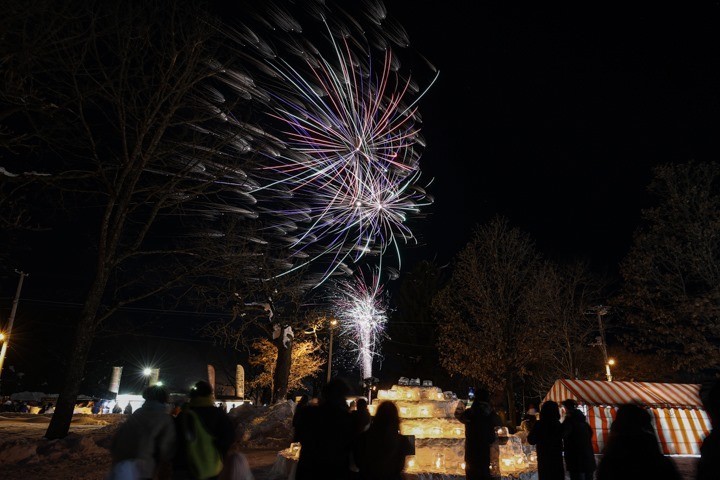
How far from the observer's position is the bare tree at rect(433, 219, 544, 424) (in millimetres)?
27984

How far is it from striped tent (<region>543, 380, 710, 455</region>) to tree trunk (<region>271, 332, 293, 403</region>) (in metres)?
13.7

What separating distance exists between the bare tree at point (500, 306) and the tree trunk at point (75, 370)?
2093cm

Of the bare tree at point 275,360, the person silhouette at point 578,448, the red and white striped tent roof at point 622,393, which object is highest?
the bare tree at point 275,360

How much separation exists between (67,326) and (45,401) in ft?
24.0

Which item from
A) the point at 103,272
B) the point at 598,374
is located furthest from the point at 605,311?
the point at 103,272

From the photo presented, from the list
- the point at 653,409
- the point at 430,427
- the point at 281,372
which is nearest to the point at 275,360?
the point at 281,372

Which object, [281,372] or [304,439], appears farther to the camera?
[281,372]

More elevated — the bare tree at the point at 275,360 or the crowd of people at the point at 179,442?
the bare tree at the point at 275,360

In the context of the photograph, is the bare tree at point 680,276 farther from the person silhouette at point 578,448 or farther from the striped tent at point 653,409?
the person silhouette at point 578,448

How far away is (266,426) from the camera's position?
1920 cm

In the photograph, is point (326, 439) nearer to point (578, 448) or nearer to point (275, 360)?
point (578, 448)

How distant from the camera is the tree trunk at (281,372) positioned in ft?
82.7

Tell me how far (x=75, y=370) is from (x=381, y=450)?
1257 centimetres

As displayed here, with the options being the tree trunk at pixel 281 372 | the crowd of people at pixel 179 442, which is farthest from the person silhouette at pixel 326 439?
the tree trunk at pixel 281 372
